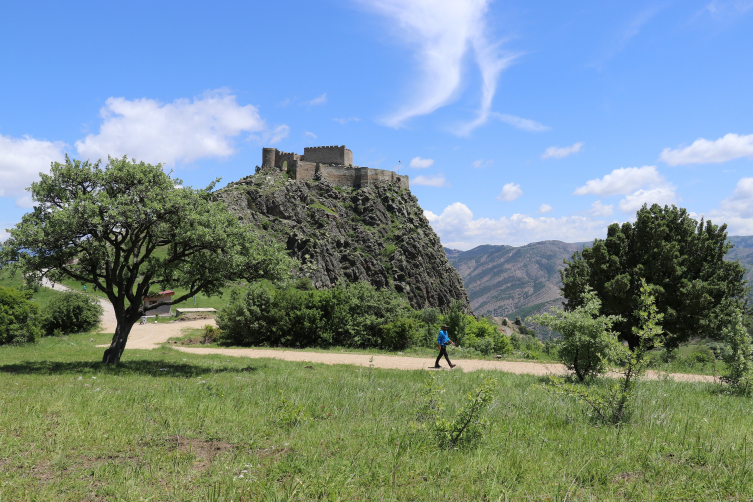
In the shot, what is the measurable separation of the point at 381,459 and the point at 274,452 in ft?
4.51

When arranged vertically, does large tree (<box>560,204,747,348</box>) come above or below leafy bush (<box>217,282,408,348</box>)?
above

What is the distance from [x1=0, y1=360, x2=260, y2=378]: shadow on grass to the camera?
1239 cm

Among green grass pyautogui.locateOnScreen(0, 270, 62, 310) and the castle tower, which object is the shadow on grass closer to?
green grass pyautogui.locateOnScreen(0, 270, 62, 310)

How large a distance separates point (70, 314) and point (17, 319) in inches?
250

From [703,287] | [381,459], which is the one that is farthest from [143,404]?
[703,287]

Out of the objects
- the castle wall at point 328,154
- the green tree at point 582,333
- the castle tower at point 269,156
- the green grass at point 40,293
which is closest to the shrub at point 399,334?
the green tree at point 582,333


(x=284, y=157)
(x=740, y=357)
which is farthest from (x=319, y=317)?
(x=284, y=157)

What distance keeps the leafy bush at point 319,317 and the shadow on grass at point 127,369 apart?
957 cm

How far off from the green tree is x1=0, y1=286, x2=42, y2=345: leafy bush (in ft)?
93.2

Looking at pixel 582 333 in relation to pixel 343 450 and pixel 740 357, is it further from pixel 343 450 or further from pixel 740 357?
pixel 343 450

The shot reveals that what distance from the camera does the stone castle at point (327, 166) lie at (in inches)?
4375

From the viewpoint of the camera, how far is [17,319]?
24641 millimetres

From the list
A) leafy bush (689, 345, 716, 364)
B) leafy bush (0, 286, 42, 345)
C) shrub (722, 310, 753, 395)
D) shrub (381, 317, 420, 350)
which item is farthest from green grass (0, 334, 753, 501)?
leafy bush (0, 286, 42, 345)

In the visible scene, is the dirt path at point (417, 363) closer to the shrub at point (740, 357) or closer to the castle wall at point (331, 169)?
the shrub at point (740, 357)
